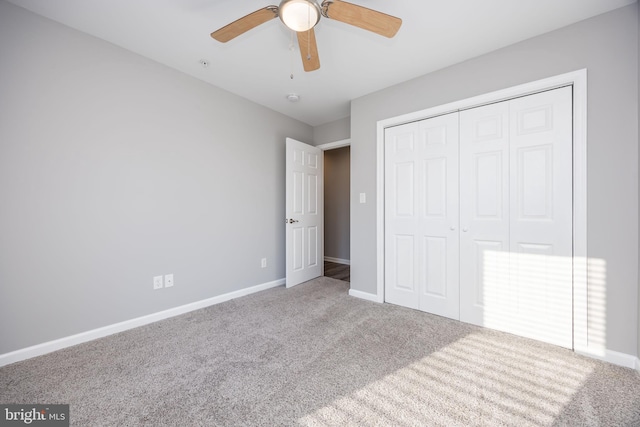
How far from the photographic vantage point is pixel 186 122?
108 inches

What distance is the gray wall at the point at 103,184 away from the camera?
184 cm

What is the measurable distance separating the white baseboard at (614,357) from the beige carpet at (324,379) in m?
0.07

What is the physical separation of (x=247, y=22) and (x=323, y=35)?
0.78 meters

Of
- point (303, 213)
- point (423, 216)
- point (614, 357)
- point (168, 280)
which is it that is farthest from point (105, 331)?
point (614, 357)

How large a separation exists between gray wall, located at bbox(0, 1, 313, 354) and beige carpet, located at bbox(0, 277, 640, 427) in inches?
16.1

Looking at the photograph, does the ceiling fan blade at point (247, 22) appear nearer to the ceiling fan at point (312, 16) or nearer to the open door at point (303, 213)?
the ceiling fan at point (312, 16)

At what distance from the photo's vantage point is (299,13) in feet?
4.94

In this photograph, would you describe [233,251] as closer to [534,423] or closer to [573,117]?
[534,423]

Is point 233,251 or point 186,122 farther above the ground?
point 186,122

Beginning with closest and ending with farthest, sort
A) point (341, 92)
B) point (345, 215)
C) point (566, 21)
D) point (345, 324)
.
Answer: point (566, 21) < point (345, 324) < point (341, 92) < point (345, 215)

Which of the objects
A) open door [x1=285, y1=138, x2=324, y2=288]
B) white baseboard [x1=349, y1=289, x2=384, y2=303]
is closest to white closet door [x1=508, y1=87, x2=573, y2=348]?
white baseboard [x1=349, y1=289, x2=384, y2=303]

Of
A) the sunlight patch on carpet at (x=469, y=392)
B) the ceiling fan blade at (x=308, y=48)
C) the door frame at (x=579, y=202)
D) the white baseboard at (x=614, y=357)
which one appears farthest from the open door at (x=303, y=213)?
the white baseboard at (x=614, y=357)

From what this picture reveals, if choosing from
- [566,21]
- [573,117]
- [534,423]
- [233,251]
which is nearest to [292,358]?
[534,423]

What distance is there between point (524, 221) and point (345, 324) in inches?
70.7
